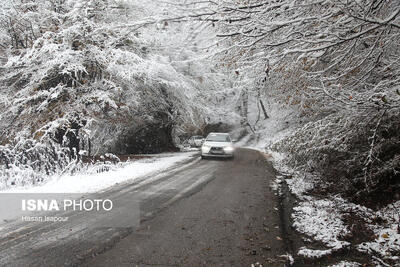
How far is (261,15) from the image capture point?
3.98 meters

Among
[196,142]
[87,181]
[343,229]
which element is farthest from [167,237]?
[196,142]

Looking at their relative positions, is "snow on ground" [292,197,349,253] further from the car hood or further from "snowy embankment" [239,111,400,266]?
the car hood

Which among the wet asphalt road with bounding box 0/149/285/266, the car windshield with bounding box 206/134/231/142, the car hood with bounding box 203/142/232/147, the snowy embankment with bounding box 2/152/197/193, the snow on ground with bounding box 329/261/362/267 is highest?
the car windshield with bounding box 206/134/231/142

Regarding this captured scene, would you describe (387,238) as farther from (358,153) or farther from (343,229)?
(358,153)

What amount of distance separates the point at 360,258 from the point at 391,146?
323 centimetres

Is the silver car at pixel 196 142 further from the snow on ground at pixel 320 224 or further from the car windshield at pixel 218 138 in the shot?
the snow on ground at pixel 320 224

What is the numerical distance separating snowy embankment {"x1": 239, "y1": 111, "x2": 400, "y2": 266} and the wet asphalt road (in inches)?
20.5

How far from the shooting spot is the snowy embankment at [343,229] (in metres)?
3.85

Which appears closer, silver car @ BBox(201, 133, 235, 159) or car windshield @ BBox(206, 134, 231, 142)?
silver car @ BBox(201, 133, 235, 159)

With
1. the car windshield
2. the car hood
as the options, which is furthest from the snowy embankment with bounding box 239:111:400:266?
the car windshield

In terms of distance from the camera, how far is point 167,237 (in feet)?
14.4

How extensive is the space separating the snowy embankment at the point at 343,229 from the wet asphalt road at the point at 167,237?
0.52m

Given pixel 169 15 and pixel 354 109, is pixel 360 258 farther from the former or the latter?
pixel 169 15

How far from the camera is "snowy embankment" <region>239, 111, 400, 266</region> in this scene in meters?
3.85
